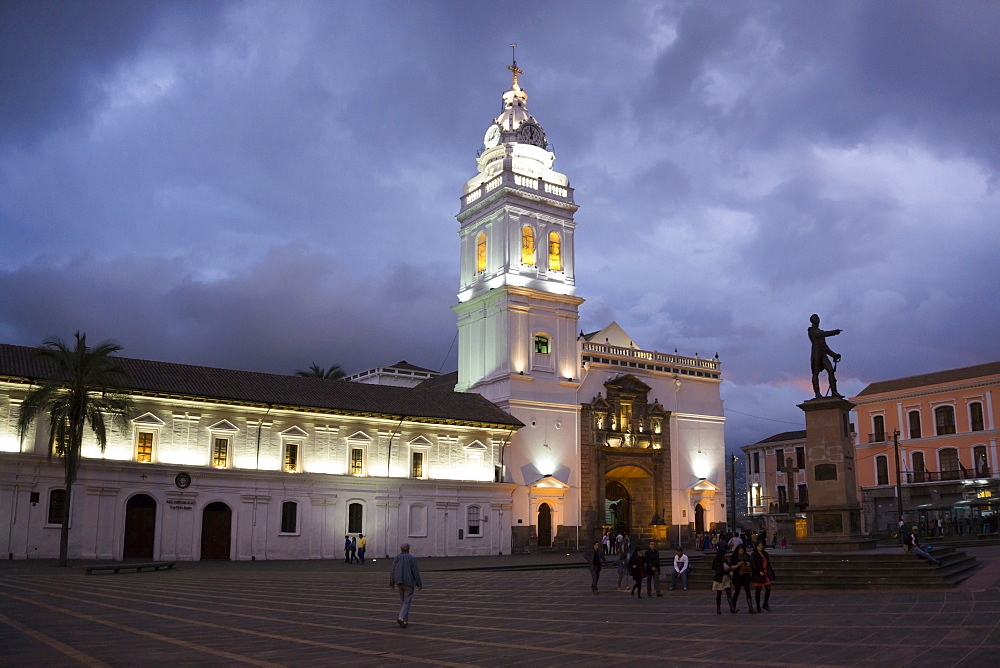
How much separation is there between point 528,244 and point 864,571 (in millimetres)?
36734

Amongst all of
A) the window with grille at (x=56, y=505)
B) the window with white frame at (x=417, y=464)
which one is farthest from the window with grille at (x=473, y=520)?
the window with grille at (x=56, y=505)

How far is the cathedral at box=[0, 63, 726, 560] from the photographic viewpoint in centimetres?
3750

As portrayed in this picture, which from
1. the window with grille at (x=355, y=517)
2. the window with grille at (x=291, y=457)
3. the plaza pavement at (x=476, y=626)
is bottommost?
the plaza pavement at (x=476, y=626)

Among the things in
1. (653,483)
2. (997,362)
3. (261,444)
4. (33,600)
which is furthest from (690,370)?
(33,600)

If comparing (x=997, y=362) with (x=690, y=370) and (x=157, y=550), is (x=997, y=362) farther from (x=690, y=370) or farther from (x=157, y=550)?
(x=157, y=550)

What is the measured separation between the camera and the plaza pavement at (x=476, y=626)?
1157 centimetres

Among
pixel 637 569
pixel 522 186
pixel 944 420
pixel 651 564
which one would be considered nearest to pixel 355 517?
pixel 522 186

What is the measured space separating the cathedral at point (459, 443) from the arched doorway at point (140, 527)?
0.09m

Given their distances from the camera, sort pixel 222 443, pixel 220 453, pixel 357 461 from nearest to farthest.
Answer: pixel 220 453, pixel 222 443, pixel 357 461

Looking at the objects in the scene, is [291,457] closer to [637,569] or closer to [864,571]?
[637,569]

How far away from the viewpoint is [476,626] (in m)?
15.7

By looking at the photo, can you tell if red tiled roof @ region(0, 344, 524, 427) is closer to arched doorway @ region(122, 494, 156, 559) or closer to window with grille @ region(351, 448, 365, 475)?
window with grille @ region(351, 448, 365, 475)

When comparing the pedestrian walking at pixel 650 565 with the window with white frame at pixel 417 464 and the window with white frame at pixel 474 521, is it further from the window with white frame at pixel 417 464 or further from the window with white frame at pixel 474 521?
the window with white frame at pixel 474 521

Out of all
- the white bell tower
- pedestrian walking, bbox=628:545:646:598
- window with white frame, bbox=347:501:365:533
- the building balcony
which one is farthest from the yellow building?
Result: pedestrian walking, bbox=628:545:646:598
